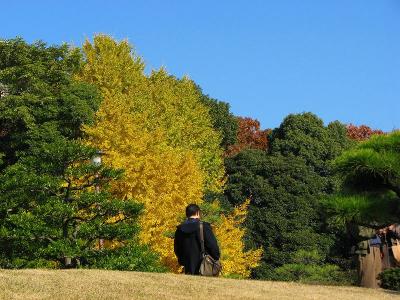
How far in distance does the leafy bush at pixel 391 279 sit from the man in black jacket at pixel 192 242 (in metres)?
4.54

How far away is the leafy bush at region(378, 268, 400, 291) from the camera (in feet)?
51.9

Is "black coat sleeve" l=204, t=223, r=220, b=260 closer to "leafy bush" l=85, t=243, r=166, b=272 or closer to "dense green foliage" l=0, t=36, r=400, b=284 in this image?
"dense green foliage" l=0, t=36, r=400, b=284

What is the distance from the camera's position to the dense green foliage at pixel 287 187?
47.7m

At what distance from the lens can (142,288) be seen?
1198cm

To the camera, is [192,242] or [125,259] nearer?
[192,242]

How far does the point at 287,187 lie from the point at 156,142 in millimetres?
18379

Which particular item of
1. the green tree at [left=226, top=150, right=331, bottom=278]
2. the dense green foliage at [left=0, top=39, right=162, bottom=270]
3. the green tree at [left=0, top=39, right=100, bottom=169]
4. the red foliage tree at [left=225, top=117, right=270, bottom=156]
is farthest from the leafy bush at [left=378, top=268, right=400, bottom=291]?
the red foliage tree at [left=225, top=117, right=270, bottom=156]

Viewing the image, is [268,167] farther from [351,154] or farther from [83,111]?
[351,154]

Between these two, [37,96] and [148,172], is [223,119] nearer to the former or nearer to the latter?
[37,96]

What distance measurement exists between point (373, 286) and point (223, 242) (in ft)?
62.4

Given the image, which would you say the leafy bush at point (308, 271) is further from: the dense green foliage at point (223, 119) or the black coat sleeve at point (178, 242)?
the dense green foliage at point (223, 119)

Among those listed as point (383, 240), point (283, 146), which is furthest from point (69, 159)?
point (283, 146)

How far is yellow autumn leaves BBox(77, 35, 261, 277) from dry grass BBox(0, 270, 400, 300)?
45.1ft

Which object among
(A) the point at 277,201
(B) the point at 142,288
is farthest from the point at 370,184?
(A) the point at 277,201
